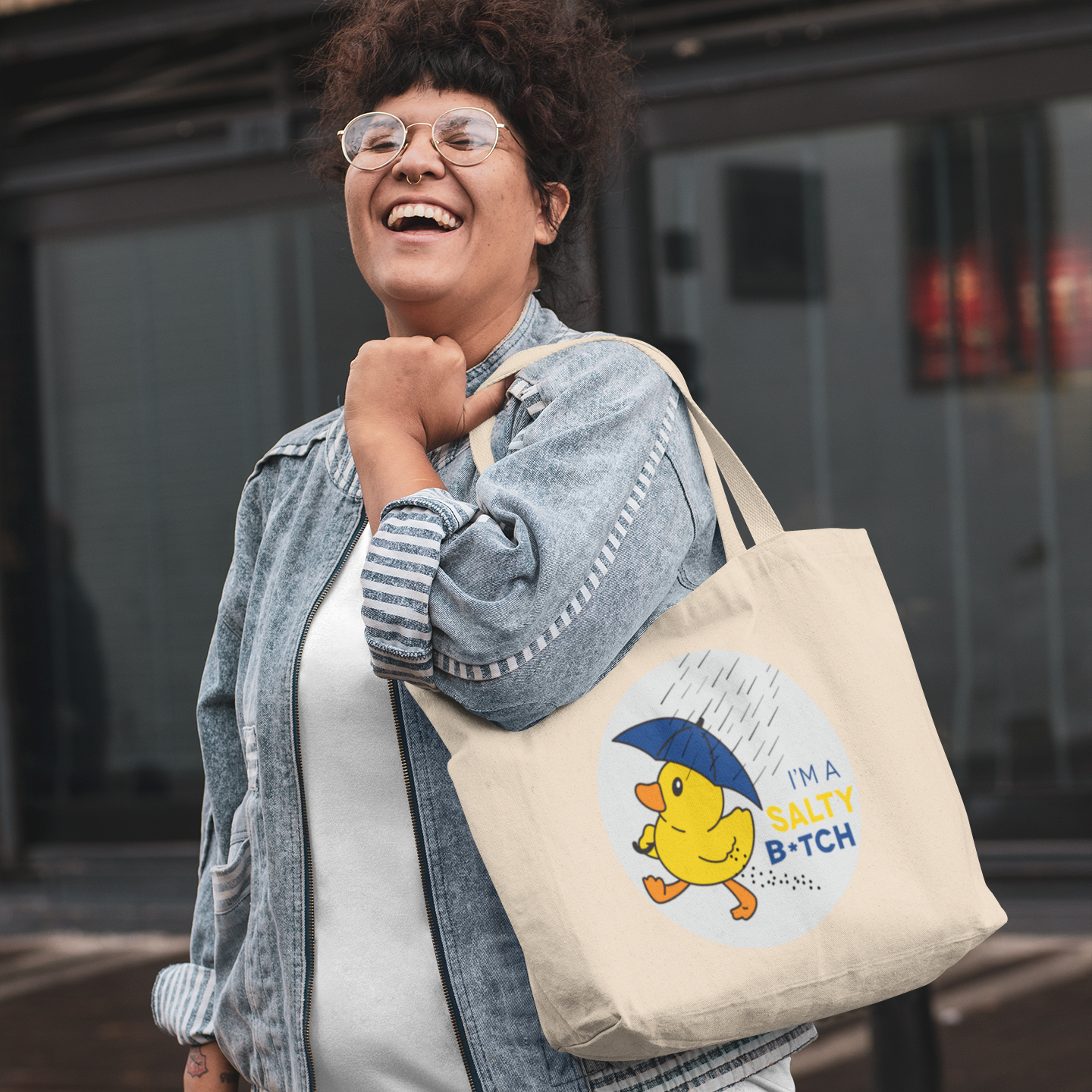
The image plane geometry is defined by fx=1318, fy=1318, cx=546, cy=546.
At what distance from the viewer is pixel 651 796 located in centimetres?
131

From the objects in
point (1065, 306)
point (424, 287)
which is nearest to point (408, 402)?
point (424, 287)

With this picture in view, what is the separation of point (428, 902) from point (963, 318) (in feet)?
16.2

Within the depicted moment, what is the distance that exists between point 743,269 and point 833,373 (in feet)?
2.06

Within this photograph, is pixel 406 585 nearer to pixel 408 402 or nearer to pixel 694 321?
pixel 408 402

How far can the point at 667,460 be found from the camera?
1434 millimetres

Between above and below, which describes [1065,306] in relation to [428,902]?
above

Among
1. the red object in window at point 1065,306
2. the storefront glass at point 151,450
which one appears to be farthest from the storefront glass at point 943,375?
the storefront glass at point 151,450

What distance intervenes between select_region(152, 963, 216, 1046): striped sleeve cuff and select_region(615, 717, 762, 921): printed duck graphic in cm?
74

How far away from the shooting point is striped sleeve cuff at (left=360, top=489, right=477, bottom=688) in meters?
1.27

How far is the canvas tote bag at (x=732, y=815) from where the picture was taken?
4.14ft

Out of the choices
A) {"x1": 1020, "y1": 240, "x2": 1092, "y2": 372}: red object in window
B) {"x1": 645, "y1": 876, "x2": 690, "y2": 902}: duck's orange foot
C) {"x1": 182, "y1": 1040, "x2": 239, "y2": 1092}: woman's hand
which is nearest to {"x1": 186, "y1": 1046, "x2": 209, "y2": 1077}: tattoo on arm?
{"x1": 182, "y1": 1040, "x2": 239, "y2": 1092}: woman's hand

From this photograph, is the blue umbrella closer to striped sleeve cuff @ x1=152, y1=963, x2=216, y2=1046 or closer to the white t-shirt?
the white t-shirt

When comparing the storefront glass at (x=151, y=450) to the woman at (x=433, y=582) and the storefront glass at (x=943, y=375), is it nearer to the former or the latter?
the storefront glass at (x=943, y=375)

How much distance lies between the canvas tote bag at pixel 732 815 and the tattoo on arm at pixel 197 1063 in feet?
2.17
